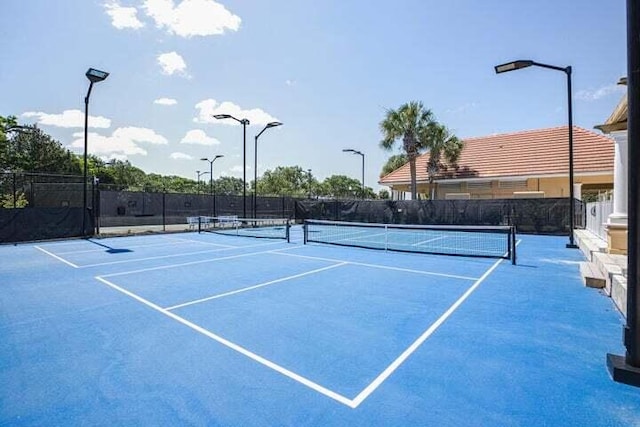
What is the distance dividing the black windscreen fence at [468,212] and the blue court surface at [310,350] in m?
12.7

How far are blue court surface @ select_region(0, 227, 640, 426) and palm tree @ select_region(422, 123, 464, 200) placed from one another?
18.4 m

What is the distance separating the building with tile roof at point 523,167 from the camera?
70.4 ft

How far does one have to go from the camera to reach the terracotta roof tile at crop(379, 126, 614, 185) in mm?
21484

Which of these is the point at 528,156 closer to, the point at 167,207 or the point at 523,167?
the point at 523,167

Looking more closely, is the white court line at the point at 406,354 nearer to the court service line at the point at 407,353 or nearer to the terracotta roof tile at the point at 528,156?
the court service line at the point at 407,353

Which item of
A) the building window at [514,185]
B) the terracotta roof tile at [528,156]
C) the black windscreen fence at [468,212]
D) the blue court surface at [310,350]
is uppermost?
the terracotta roof tile at [528,156]

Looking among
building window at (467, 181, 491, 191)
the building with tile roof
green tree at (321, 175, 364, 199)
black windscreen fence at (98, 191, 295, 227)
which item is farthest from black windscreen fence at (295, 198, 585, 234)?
green tree at (321, 175, 364, 199)

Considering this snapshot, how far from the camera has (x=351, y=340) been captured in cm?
446

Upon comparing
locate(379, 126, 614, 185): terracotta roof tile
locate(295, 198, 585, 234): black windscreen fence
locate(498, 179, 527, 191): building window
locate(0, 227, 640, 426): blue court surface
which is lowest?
locate(0, 227, 640, 426): blue court surface

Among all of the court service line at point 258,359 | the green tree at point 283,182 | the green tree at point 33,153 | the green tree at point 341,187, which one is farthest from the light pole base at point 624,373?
the green tree at point 341,187

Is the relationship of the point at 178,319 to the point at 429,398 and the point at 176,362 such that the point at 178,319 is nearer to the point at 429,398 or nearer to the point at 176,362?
the point at 176,362

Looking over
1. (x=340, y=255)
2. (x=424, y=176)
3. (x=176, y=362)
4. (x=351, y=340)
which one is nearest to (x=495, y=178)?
(x=424, y=176)

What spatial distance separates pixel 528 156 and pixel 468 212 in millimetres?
7264

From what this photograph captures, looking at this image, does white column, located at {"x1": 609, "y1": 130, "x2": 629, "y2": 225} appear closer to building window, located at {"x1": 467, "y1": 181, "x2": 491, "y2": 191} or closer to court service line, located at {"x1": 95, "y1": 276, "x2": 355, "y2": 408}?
court service line, located at {"x1": 95, "y1": 276, "x2": 355, "y2": 408}
